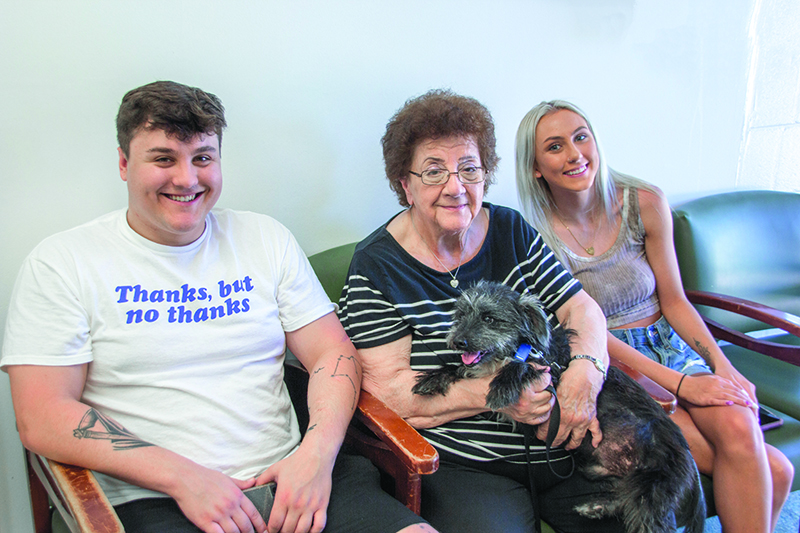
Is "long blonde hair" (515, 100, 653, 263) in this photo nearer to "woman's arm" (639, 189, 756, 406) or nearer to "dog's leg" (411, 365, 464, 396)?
"woman's arm" (639, 189, 756, 406)

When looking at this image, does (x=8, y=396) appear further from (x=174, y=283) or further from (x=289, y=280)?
(x=289, y=280)

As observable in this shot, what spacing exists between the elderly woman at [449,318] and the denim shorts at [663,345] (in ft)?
1.61

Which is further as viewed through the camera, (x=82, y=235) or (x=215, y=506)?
(x=82, y=235)

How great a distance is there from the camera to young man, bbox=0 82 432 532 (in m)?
1.20

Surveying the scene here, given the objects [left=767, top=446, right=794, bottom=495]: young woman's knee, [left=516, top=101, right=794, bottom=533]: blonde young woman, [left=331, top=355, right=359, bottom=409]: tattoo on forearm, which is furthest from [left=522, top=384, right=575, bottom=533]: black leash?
[left=767, top=446, right=794, bottom=495]: young woman's knee

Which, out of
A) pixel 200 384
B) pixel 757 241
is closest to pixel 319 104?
pixel 200 384

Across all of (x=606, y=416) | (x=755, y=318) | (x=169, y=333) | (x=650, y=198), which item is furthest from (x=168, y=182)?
(x=755, y=318)

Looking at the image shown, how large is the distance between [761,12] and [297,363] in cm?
326

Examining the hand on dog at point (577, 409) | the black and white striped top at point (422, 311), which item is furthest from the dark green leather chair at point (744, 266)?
the black and white striped top at point (422, 311)

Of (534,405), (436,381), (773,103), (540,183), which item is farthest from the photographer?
(773,103)

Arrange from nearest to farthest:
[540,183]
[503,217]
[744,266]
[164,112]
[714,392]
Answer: [164,112], [714,392], [503,217], [540,183], [744,266]

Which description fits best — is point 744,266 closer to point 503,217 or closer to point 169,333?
point 503,217

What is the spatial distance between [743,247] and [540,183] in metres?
1.16

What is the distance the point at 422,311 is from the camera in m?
1.58
